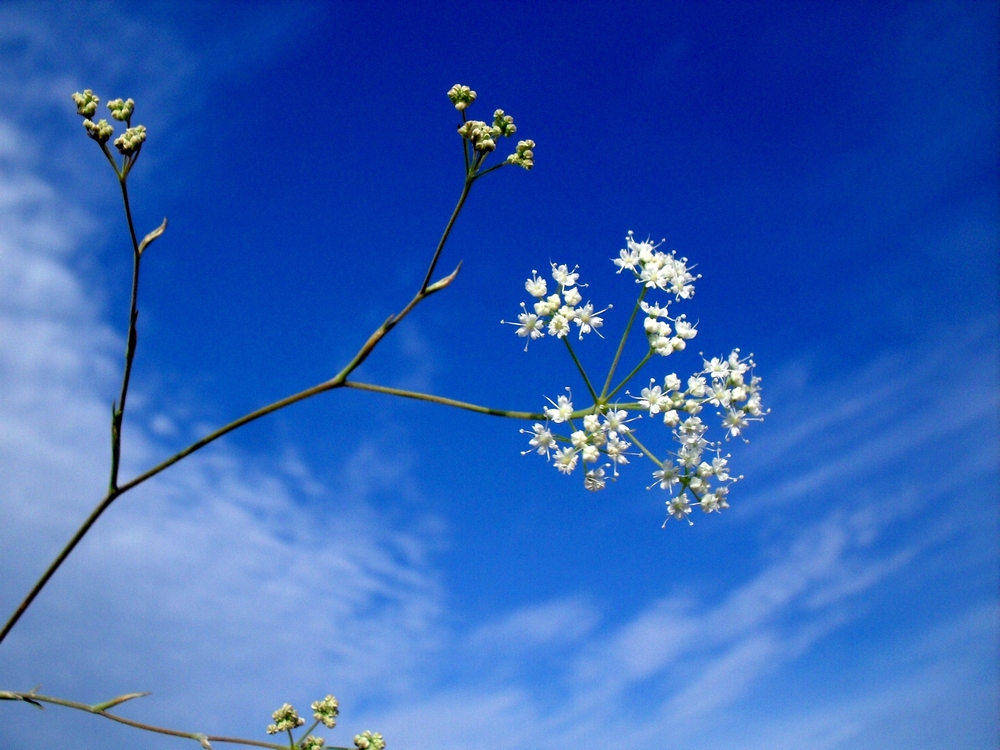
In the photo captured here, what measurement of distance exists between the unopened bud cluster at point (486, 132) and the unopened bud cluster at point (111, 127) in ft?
5.24

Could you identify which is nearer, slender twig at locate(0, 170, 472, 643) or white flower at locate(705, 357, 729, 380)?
slender twig at locate(0, 170, 472, 643)

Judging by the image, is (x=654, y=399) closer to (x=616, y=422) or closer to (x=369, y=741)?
(x=616, y=422)

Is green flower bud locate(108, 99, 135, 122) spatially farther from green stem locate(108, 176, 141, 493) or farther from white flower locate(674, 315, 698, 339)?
white flower locate(674, 315, 698, 339)

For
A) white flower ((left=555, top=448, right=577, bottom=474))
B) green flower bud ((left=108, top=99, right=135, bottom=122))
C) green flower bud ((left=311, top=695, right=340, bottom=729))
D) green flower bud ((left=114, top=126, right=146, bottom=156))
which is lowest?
green flower bud ((left=311, top=695, right=340, bottom=729))

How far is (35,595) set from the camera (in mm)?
2994

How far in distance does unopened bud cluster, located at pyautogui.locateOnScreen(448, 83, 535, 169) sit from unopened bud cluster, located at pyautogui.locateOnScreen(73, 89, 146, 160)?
62.9 inches

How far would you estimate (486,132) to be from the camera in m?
3.63

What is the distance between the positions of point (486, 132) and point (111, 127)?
1886mm

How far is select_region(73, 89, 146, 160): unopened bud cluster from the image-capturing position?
143 inches

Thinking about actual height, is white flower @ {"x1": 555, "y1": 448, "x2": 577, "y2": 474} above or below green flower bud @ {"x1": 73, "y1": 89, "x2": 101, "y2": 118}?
below

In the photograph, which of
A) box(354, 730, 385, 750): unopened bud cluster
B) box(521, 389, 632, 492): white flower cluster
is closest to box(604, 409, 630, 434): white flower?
box(521, 389, 632, 492): white flower cluster

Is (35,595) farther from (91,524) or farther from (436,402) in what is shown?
(436,402)

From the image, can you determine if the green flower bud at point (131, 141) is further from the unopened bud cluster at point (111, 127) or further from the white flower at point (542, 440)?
the white flower at point (542, 440)

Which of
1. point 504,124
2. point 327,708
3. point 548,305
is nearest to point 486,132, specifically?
point 504,124
